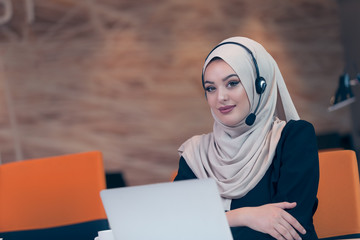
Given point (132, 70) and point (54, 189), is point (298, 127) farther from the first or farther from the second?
point (132, 70)

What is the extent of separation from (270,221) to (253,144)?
414 millimetres

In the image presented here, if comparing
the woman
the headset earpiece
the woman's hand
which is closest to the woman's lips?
the woman

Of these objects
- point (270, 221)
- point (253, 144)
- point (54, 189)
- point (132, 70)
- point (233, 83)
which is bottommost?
point (270, 221)

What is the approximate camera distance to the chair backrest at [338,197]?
1.79 meters

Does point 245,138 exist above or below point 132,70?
below

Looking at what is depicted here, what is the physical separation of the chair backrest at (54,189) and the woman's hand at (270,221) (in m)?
1.21

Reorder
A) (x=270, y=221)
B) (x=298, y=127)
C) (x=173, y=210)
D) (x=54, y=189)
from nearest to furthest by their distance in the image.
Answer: (x=173, y=210), (x=270, y=221), (x=298, y=127), (x=54, y=189)

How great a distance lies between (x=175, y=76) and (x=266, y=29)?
1.03 m

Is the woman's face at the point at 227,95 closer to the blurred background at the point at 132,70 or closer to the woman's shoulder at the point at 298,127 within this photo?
the woman's shoulder at the point at 298,127

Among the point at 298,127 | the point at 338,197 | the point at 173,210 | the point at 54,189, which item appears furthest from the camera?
the point at 54,189

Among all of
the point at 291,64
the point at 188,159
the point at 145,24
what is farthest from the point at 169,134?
the point at 188,159

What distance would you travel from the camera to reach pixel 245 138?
181 cm

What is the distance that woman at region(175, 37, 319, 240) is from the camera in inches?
62.5

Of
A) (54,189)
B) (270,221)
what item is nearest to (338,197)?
(270,221)
